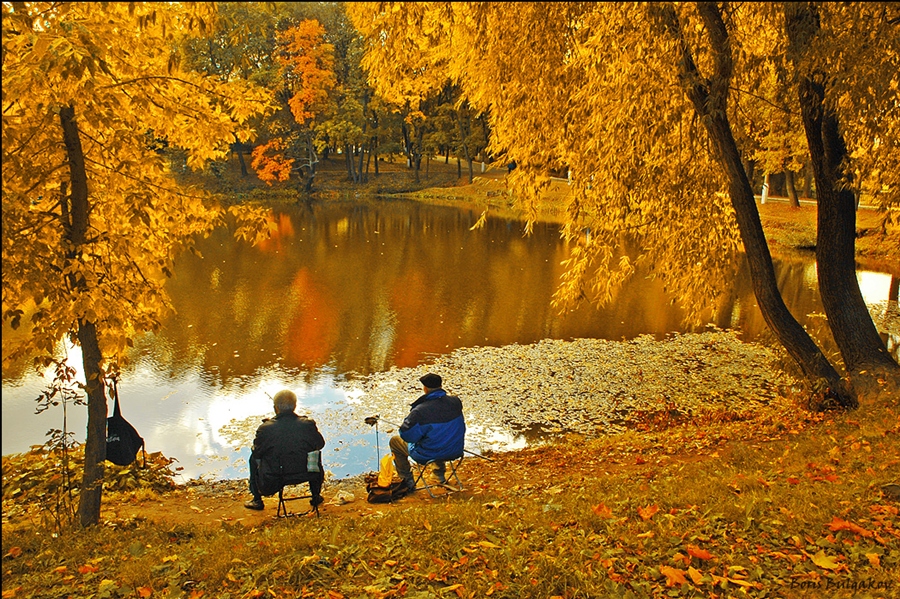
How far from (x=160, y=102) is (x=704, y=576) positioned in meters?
5.15

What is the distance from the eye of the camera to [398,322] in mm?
16297

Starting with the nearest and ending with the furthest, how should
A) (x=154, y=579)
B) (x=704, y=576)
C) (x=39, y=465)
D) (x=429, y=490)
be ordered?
(x=704, y=576) < (x=154, y=579) < (x=429, y=490) < (x=39, y=465)

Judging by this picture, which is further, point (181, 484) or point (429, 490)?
point (181, 484)

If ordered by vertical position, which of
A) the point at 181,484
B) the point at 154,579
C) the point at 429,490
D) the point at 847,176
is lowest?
the point at 181,484

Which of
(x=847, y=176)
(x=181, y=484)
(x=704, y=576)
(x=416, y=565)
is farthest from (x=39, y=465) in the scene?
(x=847, y=176)

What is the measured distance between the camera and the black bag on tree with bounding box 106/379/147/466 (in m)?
7.20

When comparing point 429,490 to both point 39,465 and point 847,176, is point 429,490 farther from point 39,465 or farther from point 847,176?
point 847,176

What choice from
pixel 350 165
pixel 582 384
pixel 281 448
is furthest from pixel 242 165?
pixel 281 448

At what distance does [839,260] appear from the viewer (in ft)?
28.5

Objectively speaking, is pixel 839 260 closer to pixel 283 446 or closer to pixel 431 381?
pixel 431 381

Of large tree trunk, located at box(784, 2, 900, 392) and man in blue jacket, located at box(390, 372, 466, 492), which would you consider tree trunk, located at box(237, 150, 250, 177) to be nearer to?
large tree trunk, located at box(784, 2, 900, 392)

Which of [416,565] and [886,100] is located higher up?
[886,100]

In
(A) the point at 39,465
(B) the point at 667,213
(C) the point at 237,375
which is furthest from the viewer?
(C) the point at 237,375

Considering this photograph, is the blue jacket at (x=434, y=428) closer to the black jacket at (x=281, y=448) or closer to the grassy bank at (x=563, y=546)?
the grassy bank at (x=563, y=546)
